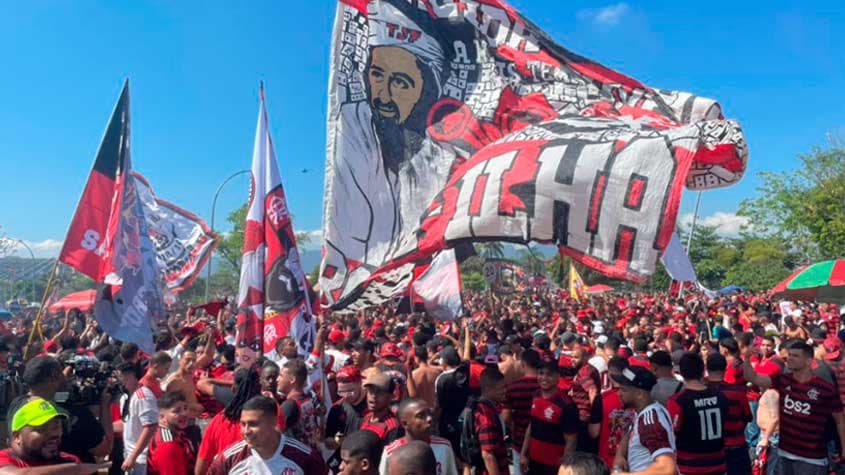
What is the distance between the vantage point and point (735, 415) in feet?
19.3

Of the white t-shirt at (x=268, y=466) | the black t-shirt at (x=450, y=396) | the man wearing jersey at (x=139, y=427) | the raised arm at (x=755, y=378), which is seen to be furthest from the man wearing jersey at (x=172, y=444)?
the raised arm at (x=755, y=378)

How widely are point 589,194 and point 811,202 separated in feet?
130

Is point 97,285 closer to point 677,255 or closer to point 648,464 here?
point 648,464

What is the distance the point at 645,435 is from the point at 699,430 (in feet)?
3.01

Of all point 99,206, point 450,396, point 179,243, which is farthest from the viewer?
point 179,243

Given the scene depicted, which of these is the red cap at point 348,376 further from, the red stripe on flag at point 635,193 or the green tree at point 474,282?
the green tree at point 474,282

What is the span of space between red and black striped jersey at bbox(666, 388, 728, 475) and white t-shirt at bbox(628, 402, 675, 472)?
643 mm

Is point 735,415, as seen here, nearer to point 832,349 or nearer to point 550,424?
point 550,424

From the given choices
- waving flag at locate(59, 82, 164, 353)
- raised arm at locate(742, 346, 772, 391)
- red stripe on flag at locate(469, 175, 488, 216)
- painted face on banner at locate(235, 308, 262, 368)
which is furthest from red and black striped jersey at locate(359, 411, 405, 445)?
waving flag at locate(59, 82, 164, 353)

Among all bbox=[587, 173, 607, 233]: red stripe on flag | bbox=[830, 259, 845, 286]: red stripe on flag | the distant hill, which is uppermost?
bbox=[587, 173, 607, 233]: red stripe on flag

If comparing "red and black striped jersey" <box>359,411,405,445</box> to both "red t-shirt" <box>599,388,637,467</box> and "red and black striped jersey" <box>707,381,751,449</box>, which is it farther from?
"red and black striped jersey" <box>707,381,751,449</box>

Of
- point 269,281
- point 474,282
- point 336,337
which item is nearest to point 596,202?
point 269,281

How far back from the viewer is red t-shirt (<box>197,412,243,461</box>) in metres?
4.30

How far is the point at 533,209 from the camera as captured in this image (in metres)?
6.50
